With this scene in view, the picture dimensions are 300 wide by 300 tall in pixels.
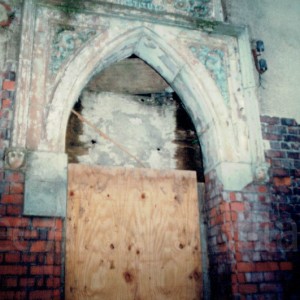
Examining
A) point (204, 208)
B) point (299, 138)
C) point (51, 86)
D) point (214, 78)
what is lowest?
point (204, 208)

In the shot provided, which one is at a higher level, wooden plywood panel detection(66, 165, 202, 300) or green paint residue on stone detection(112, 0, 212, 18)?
green paint residue on stone detection(112, 0, 212, 18)

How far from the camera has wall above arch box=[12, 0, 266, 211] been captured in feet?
10.1

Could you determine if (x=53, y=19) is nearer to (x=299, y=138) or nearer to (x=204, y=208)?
(x=204, y=208)

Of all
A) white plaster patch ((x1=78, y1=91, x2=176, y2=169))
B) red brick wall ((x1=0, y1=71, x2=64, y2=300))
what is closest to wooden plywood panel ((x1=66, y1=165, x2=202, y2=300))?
white plaster patch ((x1=78, y1=91, x2=176, y2=169))

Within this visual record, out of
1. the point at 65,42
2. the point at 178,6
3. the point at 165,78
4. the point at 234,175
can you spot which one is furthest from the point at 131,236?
the point at 178,6

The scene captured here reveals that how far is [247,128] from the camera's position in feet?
11.7

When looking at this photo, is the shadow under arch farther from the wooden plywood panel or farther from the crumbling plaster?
the wooden plywood panel

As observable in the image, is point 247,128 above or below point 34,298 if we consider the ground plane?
above

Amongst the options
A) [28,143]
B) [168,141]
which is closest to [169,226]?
[168,141]

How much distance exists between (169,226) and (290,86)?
1.94 m

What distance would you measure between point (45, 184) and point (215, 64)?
2.04 metres

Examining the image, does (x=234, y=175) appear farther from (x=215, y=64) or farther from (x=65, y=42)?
(x=65, y=42)

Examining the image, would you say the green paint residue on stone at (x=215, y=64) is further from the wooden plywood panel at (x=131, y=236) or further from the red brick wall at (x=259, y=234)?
the wooden plywood panel at (x=131, y=236)

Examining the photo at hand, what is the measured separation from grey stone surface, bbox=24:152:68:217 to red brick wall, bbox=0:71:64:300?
0.18 ft
